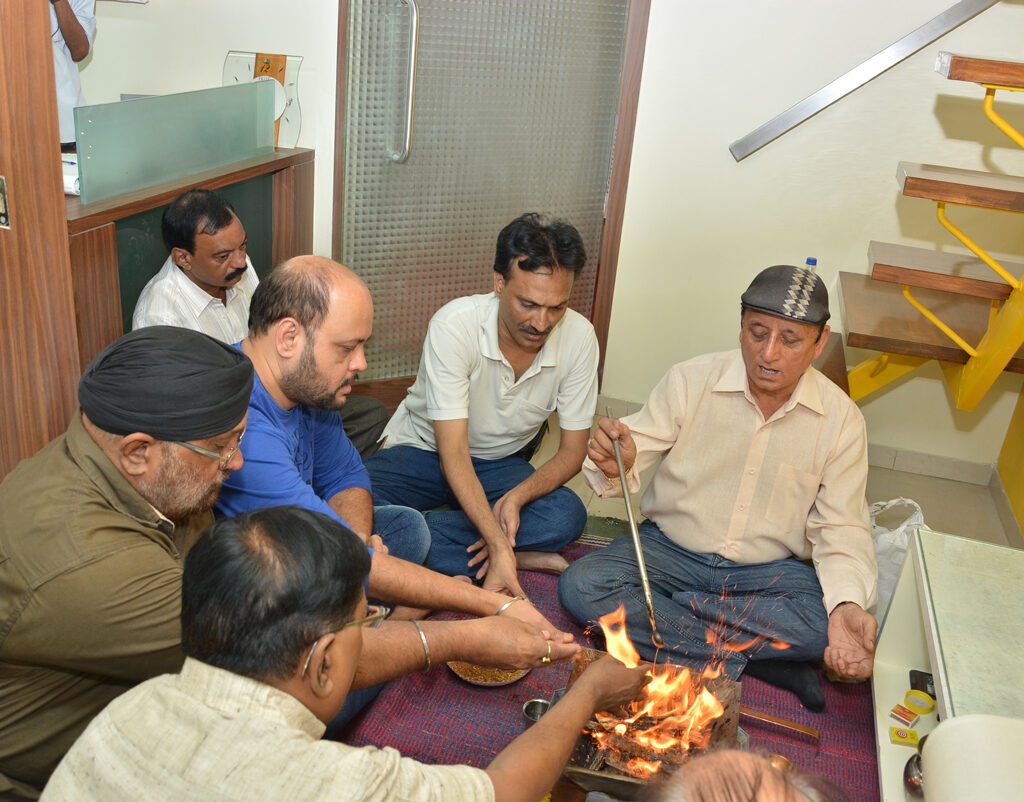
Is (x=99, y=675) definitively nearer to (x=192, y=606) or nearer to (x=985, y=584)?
(x=192, y=606)

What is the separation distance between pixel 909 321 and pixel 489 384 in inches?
67.0

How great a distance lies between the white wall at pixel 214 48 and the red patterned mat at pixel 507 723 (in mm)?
2596

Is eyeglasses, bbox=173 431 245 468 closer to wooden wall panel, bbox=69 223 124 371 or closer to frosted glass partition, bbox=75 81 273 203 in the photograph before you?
wooden wall panel, bbox=69 223 124 371

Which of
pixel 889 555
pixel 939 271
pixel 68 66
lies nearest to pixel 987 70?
pixel 939 271

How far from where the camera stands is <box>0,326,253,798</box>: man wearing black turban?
152cm

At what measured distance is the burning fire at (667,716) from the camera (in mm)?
1992

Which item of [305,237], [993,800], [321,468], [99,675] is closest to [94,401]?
[99,675]

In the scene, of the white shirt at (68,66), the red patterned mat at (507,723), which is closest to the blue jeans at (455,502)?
the red patterned mat at (507,723)

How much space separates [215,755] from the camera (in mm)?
1179

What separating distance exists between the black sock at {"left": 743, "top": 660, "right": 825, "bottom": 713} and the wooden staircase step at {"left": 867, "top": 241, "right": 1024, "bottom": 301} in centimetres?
156

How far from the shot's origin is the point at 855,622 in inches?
94.7

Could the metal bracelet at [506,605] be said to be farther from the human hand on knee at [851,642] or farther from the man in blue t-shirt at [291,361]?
the human hand on knee at [851,642]

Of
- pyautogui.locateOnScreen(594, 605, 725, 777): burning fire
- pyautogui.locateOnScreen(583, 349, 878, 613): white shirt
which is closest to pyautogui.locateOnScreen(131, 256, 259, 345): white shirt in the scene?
pyautogui.locateOnScreen(583, 349, 878, 613): white shirt

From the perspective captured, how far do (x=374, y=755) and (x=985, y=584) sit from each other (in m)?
1.56
